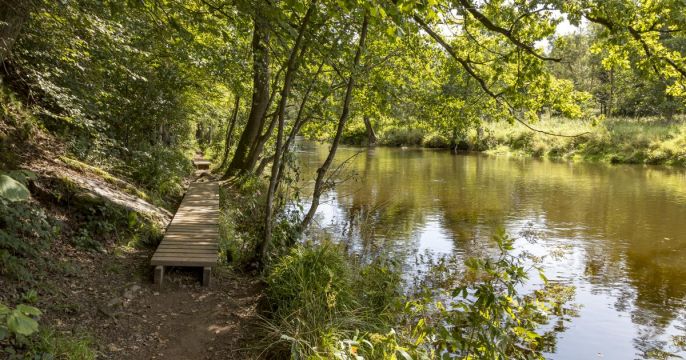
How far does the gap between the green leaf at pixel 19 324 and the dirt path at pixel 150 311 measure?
2628 millimetres

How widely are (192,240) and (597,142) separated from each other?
3082cm

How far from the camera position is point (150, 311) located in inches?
203

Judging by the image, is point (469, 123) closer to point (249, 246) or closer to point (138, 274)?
point (249, 246)

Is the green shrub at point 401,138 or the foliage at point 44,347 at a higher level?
the green shrub at point 401,138

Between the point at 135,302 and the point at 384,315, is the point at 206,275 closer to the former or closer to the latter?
the point at 135,302

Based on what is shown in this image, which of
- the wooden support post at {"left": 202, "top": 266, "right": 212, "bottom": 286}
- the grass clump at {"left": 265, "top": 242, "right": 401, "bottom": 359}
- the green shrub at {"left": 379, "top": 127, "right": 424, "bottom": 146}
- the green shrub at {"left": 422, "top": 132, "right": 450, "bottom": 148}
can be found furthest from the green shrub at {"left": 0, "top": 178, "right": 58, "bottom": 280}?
the green shrub at {"left": 379, "top": 127, "right": 424, "bottom": 146}

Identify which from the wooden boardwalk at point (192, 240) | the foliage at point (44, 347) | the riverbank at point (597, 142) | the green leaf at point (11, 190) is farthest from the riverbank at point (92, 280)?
the riverbank at point (597, 142)

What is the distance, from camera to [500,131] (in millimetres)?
38969

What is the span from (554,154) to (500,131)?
617 cm

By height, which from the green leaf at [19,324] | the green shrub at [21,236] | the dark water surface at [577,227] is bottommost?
the dark water surface at [577,227]

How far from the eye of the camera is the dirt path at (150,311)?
4.50 meters

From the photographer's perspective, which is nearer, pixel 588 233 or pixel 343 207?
pixel 588 233

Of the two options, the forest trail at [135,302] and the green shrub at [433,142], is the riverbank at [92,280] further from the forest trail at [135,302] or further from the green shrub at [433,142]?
the green shrub at [433,142]

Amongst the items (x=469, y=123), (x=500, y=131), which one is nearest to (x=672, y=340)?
(x=469, y=123)
